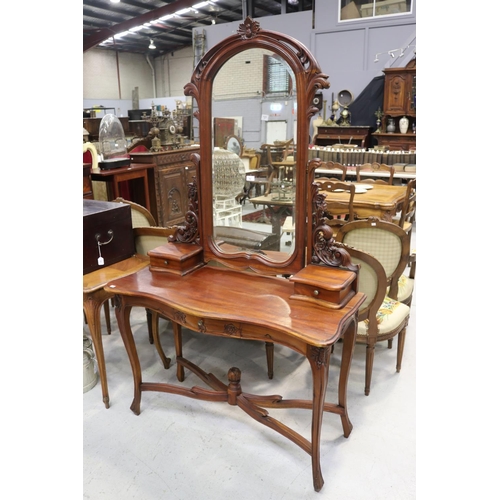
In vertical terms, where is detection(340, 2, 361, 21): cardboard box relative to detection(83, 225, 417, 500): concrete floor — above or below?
above

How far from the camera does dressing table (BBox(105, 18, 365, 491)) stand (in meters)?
1.84

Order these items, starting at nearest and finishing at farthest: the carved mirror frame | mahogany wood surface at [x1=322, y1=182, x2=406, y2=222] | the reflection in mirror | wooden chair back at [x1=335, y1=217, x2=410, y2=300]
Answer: the carved mirror frame, the reflection in mirror, wooden chair back at [x1=335, y1=217, x2=410, y2=300], mahogany wood surface at [x1=322, y1=182, x2=406, y2=222]

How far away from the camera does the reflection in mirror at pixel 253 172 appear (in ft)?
6.79

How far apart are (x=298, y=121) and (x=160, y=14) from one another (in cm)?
975

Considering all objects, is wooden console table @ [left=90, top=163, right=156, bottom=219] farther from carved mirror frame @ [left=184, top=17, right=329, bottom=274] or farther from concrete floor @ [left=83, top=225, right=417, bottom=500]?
carved mirror frame @ [left=184, top=17, right=329, bottom=274]

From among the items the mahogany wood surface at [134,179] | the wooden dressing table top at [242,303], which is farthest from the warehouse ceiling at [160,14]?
the wooden dressing table top at [242,303]

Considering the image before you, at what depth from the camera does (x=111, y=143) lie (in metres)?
4.61

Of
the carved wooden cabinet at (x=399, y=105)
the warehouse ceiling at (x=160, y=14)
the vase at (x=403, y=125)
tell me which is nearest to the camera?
the carved wooden cabinet at (x=399, y=105)

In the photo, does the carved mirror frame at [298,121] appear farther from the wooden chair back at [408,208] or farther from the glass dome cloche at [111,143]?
the glass dome cloche at [111,143]

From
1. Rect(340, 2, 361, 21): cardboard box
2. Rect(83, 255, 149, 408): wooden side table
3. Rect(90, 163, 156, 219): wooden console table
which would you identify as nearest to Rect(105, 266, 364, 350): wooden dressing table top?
Rect(83, 255, 149, 408): wooden side table

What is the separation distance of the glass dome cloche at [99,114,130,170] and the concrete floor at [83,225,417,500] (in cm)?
243

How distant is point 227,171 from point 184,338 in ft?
5.04

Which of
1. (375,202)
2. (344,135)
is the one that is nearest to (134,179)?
(375,202)

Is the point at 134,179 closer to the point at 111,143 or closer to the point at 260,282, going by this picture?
the point at 111,143
